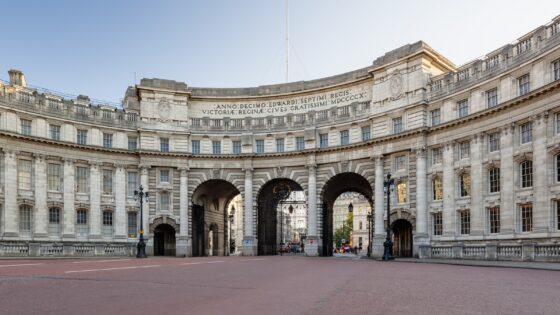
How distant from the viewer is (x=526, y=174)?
33906 mm

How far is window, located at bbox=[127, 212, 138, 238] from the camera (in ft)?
164

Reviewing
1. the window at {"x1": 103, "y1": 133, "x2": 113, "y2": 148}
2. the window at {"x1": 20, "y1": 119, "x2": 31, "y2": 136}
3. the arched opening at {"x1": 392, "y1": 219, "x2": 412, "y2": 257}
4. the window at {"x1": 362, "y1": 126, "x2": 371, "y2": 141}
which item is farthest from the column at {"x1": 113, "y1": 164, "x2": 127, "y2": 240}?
the arched opening at {"x1": 392, "y1": 219, "x2": 412, "y2": 257}

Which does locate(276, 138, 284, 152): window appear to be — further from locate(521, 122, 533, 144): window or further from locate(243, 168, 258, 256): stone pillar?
locate(521, 122, 533, 144): window

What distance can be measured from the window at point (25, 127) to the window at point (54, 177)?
336 cm

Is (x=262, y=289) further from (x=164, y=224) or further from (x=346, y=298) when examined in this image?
(x=164, y=224)

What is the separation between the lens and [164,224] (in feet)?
170

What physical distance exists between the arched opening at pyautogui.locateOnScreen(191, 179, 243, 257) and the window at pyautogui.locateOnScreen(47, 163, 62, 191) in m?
13.4

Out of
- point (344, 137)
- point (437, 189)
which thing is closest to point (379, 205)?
point (437, 189)

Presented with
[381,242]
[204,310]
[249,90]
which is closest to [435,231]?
[381,242]

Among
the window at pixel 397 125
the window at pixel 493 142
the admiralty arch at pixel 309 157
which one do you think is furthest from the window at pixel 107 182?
the window at pixel 493 142

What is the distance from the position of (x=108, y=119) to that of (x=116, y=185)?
21.6 feet

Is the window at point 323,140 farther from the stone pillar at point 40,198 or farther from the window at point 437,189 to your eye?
the stone pillar at point 40,198

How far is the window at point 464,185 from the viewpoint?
38719mm

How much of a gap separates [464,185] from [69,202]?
34710 millimetres
